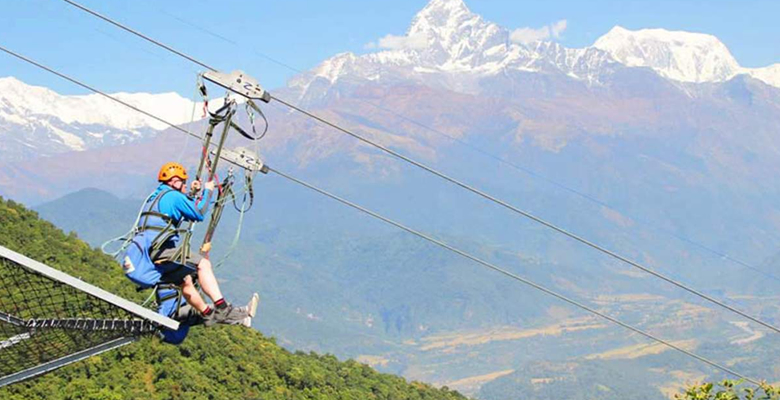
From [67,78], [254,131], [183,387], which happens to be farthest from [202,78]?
[183,387]

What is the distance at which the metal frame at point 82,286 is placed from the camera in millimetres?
9297

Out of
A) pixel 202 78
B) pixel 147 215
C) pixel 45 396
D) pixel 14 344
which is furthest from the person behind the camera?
pixel 45 396

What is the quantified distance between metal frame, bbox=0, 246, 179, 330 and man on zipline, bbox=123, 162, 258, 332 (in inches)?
31.8

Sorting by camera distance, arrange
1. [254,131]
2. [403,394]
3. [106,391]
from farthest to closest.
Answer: [403,394], [106,391], [254,131]

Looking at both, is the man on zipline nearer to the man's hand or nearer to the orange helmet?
the orange helmet

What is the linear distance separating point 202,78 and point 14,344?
161 inches

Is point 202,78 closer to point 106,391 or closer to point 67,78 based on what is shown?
point 67,78

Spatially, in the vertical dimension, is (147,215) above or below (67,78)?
below

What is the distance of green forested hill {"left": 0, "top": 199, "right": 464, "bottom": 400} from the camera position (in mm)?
39969

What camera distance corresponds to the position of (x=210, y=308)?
42.5 ft

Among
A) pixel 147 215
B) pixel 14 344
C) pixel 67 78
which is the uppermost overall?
pixel 67 78

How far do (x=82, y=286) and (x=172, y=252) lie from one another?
243 centimetres

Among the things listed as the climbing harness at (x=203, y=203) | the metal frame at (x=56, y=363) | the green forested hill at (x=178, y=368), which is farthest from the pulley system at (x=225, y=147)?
the green forested hill at (x=178, y=368)

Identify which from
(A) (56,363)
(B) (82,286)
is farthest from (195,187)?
(B) (82,286)
